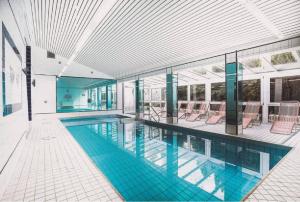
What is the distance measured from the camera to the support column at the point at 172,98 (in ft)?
26.9

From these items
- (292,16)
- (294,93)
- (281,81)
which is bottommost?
(294,93)

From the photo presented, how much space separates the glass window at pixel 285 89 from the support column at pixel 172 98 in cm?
416

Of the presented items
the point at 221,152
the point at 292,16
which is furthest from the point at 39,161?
the point at 292,16

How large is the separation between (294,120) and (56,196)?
24.4 feet

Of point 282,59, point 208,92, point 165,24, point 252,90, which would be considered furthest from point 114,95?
point 282,59

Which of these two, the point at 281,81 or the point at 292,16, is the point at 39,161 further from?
the point at 281,81

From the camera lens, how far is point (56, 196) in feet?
7.20

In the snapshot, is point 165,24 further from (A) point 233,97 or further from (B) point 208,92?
(B) point 208,92

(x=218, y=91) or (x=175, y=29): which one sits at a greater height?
(x=175, y=29)

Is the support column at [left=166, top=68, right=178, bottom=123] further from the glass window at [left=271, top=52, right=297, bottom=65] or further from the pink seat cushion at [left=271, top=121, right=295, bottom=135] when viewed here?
the glass window at [left=271, top=52, right=297, bottom=65]

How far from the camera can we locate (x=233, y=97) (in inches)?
225

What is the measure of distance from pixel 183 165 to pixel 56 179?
2.45 m

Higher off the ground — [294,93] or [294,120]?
[294,93]

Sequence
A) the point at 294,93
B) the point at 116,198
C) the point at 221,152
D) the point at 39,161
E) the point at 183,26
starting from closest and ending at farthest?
1. the point at 116,198
2. the point at 39,161
3. the point at 221,152
4. the point at 183,26
5. the point at 294,93
